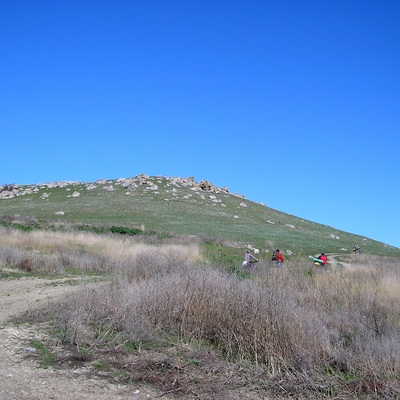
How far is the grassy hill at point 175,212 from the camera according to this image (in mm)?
55312

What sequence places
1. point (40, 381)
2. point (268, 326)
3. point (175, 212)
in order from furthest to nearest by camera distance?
point (175, 212) < point (268, 326) < point (40, 381)

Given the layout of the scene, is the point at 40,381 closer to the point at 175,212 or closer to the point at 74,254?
the point at 74,254

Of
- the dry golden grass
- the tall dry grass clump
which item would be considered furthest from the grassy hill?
the dry golden grass

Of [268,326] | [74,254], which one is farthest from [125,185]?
[268,326]

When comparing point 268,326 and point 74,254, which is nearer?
point 268,326

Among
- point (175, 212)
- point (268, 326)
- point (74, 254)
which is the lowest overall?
point (74, 254)

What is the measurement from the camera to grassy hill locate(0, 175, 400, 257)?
5531 cm

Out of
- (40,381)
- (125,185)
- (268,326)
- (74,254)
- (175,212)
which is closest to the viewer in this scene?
(40,381)

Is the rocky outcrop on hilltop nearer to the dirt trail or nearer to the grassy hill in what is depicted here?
the grassy hill

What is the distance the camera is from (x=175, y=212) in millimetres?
68375

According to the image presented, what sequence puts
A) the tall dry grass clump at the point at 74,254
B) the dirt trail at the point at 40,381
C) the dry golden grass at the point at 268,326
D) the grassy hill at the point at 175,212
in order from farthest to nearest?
the grassy hill at the point at 175,212 < the tall dry grass clump at the point at 74,254 < the dry golden grass at the point at 268,326 < the dirt trail at the point at 40,381

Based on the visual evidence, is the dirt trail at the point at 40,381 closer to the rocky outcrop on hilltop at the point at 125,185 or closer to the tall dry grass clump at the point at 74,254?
the tall dry grass clump at the point at 74,254

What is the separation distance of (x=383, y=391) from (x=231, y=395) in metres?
1.92

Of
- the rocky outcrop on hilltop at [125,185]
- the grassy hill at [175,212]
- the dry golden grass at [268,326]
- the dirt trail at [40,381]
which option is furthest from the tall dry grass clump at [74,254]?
the rocky outcrop on hilltop at [125,185]
